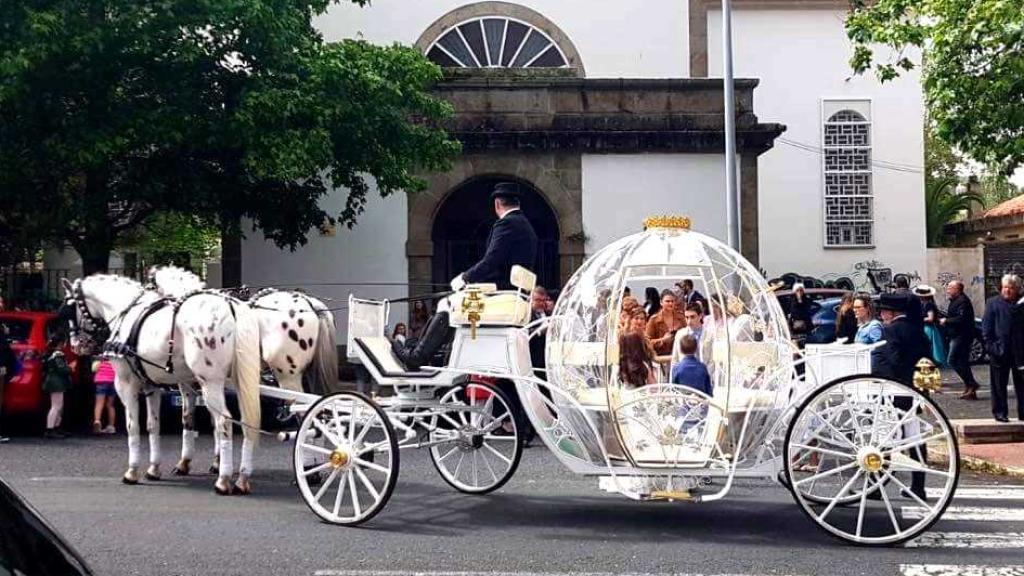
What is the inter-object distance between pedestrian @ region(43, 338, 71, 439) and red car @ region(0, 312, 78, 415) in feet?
0.44

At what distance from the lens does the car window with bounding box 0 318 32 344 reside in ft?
45.9

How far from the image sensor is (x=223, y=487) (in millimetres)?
9508

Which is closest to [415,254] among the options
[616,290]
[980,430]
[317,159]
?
[317,159]

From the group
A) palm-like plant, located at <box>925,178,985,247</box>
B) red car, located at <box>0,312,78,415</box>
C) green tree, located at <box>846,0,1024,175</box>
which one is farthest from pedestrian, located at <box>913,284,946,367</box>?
palm-like plant, located at <box>925,178,985,247</box>

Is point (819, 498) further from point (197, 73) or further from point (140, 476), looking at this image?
point (197, 73)

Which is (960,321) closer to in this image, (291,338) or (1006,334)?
(1006,334)

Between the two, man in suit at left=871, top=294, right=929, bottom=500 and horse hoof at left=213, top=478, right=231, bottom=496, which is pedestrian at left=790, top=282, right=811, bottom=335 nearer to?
man in suit at left=871, top=294, right=929, bottom=500

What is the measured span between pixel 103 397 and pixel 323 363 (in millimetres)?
5176

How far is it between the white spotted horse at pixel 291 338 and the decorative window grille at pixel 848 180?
64.5 ft

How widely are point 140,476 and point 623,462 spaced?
4813 millimetres

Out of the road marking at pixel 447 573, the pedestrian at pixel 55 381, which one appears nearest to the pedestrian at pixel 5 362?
the pedestrian at pixel 55 381

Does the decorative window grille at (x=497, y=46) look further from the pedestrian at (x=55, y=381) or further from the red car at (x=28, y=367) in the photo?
the pedestrian at (x=55, y=381)

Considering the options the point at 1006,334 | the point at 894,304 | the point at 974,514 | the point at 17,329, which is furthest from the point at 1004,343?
the point at 17,329

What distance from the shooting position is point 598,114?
70.2 feet
